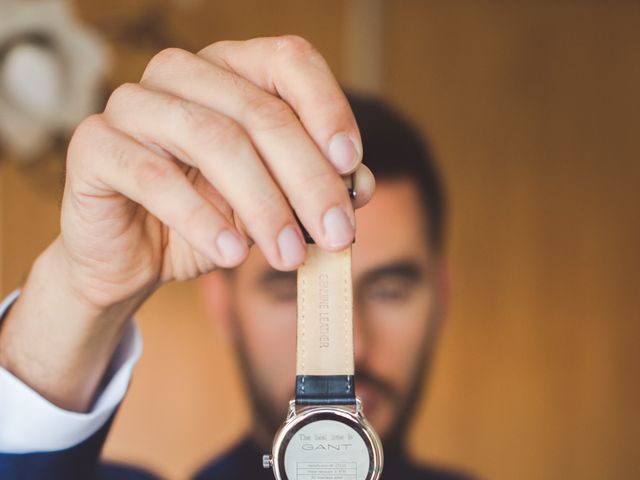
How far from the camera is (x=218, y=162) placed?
43 centimetres

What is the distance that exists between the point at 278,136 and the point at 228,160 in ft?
0.09

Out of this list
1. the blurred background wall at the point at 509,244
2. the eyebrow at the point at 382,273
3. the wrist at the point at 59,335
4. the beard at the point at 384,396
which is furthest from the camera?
the blurred background wall at the point at 509,244

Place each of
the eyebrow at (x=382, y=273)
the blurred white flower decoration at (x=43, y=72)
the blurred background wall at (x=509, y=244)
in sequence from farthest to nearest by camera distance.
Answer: the blurred background wall at (x=509, y=244) → the eyebrow at (x=382, y=273) → the blurred white flower decoration at (x=43, y=72)

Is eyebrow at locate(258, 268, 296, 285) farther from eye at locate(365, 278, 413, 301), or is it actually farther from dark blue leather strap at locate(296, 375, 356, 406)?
dark blue leather strap at locate(296, 375, 356, 406)

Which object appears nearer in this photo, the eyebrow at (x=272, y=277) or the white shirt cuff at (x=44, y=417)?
the white shirt cuff at (x=44, y=417)

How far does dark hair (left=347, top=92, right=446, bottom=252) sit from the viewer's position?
→ 1.80 meters

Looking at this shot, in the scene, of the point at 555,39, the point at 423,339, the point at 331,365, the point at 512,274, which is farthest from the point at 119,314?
the point at 555,39

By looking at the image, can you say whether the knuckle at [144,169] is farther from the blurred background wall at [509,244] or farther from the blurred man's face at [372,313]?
the blurred background wall at [509,244]

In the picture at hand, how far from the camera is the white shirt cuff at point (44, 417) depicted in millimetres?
608

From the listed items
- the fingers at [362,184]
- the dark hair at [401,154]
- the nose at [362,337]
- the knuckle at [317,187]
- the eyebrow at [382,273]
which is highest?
the dark hair at [401,154]

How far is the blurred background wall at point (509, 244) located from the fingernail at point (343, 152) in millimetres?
1558

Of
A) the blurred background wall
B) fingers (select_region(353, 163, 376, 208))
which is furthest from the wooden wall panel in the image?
fingers (select_region(353, 163, 376, 208))

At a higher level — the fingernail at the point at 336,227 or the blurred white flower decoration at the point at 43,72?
the blurred white flower decoration at the point at 43,72

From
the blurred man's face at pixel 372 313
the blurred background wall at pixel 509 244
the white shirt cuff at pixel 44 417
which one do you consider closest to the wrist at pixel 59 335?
the white shirt cuff at pixel 44 417
